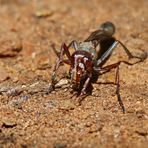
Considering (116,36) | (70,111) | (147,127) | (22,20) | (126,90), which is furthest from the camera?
(22,20)

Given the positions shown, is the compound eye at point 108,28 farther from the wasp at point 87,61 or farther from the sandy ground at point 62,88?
the sandy ground at point 62,88

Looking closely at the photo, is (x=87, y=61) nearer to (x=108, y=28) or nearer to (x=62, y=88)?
(x=62, y=88)

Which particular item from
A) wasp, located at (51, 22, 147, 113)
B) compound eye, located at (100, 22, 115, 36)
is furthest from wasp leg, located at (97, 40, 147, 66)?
compound eye, located at (100, 22, 115, 36)

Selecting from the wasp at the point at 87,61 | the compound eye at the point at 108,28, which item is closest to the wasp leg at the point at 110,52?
the wasp at the point at 87,61

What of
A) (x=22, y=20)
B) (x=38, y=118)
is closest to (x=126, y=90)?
(x=38, y=118)

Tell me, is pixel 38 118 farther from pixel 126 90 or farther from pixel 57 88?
pixel 126 90

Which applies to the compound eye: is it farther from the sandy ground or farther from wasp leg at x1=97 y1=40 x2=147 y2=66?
wasp leg at x1=97 y1=40 x2=147 y2=66
